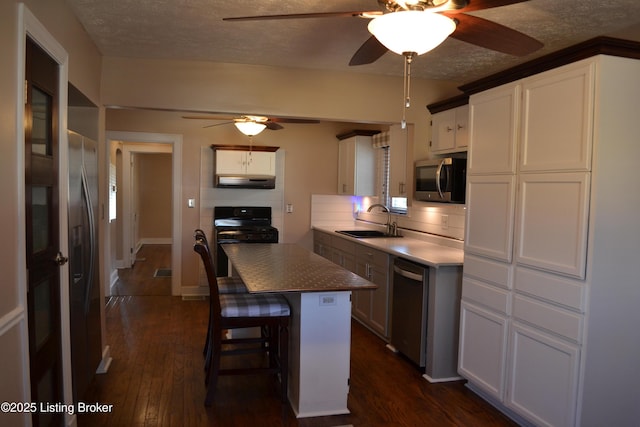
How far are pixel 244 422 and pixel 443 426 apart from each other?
3.75ft

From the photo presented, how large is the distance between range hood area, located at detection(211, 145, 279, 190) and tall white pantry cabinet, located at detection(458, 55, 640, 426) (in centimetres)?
330

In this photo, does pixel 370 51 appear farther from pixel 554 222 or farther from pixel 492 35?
pixel 554 222

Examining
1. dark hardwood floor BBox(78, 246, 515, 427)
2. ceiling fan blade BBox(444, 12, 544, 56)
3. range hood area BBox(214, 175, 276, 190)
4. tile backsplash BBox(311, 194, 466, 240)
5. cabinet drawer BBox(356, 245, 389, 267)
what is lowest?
dark hardwood floor BBox(78, 246, 515, 427)

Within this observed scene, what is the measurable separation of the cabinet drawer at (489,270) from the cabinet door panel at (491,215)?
0.04 m

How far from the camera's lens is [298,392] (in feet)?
9.02

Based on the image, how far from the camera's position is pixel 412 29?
5.42 feet

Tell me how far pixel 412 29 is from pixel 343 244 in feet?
11.2

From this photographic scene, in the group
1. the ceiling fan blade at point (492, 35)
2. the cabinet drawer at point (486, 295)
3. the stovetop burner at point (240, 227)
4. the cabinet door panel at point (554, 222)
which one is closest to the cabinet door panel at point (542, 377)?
the cabinet drawer at point (486, 295)

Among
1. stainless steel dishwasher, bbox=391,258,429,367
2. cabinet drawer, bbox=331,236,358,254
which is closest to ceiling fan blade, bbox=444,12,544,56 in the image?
stainless steel dishwasher, bbox=391,258,429,367

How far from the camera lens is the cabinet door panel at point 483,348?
9.04ft

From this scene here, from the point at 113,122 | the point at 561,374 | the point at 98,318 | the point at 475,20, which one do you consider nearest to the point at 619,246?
the point at 561,374

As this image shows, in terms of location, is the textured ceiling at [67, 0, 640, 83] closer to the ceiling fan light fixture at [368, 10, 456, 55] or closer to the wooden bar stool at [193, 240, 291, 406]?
the ceiling fan light fixture at [368, 10, 456, 55]

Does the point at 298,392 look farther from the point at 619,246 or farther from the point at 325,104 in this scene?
the point at 325,104

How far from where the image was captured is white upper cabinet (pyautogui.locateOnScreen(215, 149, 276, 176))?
548cm
